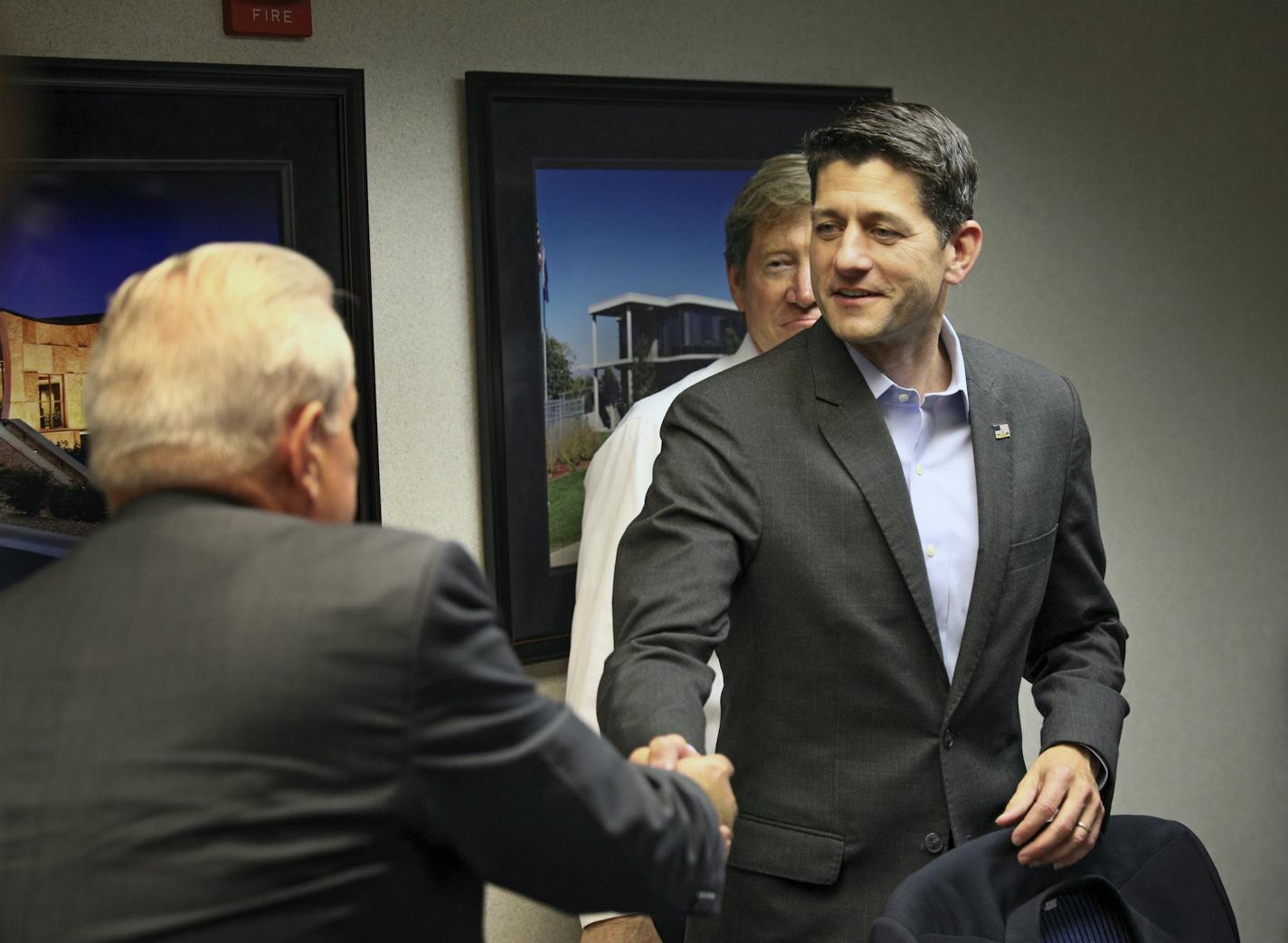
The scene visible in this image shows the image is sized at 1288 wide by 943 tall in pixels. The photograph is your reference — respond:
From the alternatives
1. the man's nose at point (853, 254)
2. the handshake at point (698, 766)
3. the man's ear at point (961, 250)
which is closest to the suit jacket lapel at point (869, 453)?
the man's nose at point (853, 254)

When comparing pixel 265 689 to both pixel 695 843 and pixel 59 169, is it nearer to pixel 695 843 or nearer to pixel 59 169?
pixel 695 843

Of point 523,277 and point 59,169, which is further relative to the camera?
point 523,277

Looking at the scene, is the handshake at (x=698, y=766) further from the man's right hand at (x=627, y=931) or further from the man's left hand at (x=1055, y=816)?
the man's right hand at (x=627, y=931)

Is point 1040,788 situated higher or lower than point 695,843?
lower

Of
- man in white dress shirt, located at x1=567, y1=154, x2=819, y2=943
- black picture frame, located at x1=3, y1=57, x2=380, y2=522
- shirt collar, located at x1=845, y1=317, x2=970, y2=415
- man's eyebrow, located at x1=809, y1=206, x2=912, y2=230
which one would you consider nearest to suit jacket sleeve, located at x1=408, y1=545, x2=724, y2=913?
shirt collar, located at x1=845, y1=317, x2=970, y2=415

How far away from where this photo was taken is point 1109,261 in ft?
12.0

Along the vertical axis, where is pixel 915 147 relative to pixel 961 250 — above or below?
above

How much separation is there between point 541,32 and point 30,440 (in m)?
1.28

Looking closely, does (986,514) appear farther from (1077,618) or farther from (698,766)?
(698,766)

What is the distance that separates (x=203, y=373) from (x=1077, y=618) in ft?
4.65

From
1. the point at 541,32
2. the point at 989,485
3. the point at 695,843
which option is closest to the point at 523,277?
the point at 541,32

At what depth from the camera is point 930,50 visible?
11.0ft

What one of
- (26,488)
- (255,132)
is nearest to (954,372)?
(255,132)

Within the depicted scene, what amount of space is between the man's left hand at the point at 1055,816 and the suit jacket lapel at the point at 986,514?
0.48 feet
